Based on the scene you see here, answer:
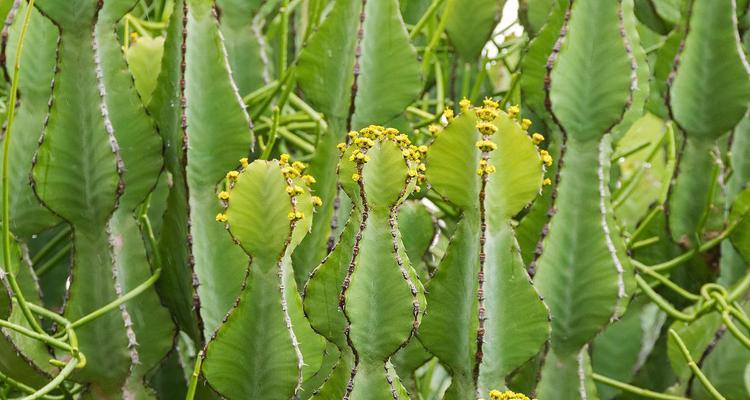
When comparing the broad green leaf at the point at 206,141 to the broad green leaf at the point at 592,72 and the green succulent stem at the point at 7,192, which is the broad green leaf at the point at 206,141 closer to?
the green succulent stem at the point at 7,192

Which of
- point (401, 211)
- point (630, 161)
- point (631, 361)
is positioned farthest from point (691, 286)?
point (630, 161)

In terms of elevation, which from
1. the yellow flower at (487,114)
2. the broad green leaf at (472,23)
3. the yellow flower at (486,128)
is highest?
the broad green leaf at (472,23)

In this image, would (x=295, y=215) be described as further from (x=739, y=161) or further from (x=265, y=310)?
(x=739, y=161)

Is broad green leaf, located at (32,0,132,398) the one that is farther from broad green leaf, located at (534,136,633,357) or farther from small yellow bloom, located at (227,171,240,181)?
broad green leaf, located at (534,136,633,357)

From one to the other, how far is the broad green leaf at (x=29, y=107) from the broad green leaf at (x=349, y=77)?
0.23 metres

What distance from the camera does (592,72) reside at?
3.59 feet

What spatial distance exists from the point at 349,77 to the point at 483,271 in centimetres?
28

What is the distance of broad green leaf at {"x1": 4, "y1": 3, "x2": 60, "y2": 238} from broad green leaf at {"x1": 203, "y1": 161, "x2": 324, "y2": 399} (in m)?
0.28

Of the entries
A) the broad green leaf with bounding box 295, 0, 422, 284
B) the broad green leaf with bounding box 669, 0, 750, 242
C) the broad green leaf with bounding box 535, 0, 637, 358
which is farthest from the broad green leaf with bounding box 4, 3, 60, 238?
the broad green leaf with bounding box 669, 0, 750, 242

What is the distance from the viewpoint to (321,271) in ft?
3.00

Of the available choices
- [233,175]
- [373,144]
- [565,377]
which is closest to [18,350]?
[233,175]

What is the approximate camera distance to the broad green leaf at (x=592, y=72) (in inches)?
42.4

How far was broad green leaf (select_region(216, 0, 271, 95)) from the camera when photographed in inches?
49.7

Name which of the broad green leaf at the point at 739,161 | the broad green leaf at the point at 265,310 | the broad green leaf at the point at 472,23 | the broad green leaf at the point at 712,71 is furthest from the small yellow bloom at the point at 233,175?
the broad green leaf at the point at 739,161
